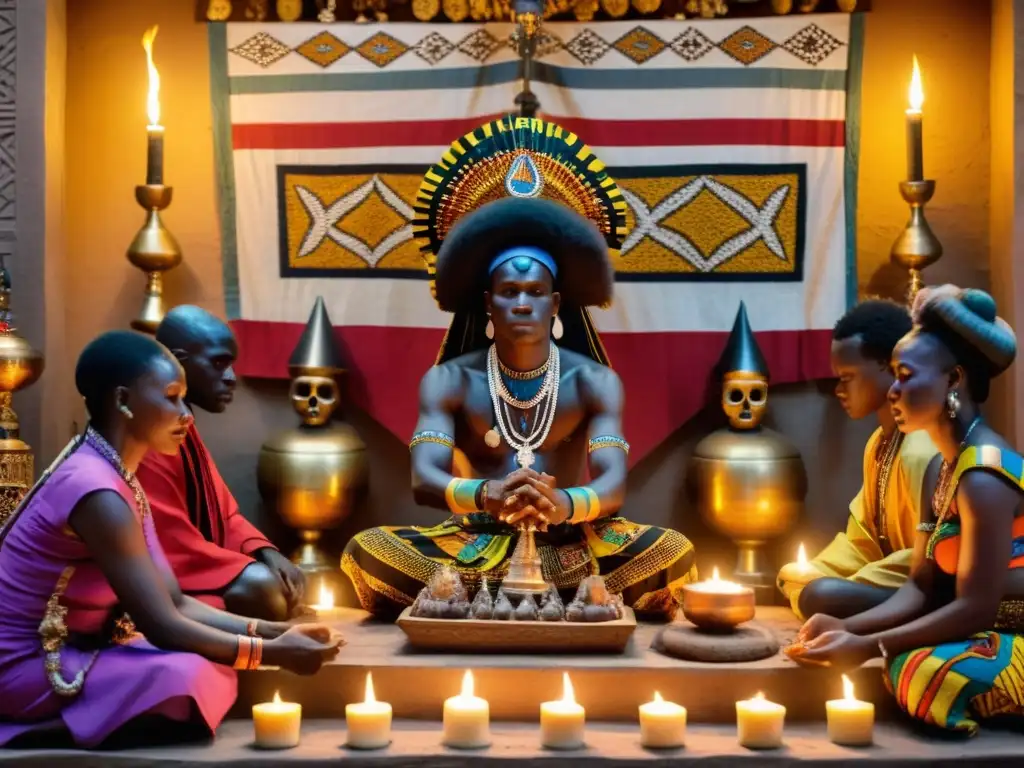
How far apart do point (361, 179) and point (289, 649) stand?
2.63 meters

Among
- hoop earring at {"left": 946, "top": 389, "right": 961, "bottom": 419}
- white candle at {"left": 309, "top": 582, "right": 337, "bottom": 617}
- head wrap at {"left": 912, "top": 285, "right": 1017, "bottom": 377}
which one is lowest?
white candle at {"left": 309, "top": 582, "right": 337, "bottom": 617}

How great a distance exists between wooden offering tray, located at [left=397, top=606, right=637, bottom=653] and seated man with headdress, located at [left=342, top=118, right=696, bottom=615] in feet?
1.55

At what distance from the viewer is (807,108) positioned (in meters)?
5.58

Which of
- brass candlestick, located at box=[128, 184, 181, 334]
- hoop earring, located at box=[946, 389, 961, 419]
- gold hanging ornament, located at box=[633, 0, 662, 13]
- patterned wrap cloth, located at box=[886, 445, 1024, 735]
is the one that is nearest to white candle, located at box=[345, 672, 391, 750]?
patterned wrap cloth, located at box=[886, 445, 1024, 735]

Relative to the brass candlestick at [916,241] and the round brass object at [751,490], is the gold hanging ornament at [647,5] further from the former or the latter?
the round brass object at [751,490]

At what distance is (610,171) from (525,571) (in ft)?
6.74

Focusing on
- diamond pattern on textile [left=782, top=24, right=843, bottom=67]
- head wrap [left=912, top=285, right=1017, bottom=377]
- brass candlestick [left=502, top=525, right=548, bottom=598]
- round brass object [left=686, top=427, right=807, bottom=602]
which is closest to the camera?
head wrap [left=912, top=285, right=1017, bottom=377]

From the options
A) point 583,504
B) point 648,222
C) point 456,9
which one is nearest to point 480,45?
point 456,9

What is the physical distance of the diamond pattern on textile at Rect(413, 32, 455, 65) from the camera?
566 cm

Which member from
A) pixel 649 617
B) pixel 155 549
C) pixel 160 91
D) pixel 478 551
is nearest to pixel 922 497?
pixel 649 617

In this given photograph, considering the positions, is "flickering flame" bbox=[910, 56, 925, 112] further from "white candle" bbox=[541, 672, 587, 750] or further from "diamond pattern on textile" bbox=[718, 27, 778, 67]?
"white candle" bbox=[541, 672, 587, 750]

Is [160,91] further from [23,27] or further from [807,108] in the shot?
[807,108]

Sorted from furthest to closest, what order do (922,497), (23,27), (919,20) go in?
1. (919,20)
2. (23,27)
3. (922,497)

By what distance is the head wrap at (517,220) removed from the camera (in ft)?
15.4
